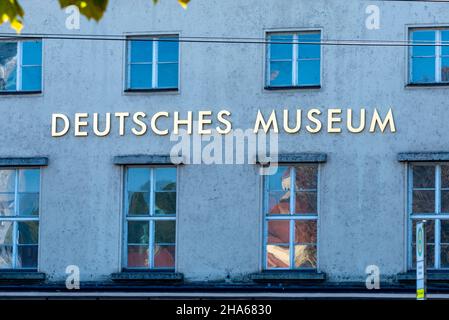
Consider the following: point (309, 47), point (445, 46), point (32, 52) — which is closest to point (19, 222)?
point (32, 52)

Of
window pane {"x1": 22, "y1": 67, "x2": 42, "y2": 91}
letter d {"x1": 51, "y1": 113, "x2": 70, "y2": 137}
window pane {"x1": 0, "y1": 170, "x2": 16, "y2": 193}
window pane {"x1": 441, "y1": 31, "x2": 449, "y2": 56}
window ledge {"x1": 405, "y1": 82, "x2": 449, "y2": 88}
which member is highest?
window pane {"x1": 441, "y1": 31, "x2": 449, "y2": 56}

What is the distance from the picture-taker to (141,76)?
76.8 ft

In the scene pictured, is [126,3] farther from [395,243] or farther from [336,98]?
[395,243]

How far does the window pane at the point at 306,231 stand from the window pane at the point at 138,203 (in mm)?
2538

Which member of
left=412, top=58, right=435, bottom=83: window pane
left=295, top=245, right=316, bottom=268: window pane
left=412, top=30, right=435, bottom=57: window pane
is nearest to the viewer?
left=412, top=30, right=435, bottom=57: window pane

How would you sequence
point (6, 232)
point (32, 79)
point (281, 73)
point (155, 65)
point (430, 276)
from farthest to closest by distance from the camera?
point (32, 79), point (6, 232), point (155, 65), point (281, 73), point (430, 276)

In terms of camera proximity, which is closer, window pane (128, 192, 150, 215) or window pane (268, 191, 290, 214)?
window pane (268, 191, 290, 214)

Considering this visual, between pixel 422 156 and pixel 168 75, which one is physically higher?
pixel 168 75

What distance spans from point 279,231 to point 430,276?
2.57 metres

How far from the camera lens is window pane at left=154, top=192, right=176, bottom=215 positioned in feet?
75.7

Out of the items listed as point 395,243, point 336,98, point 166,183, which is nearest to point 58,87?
point 166,183

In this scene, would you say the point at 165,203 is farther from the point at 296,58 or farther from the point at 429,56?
the point at 429,56

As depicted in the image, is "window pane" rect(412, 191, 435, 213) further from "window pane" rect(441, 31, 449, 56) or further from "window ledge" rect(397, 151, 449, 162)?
"window pane" rect(441, 31, 449, 56)

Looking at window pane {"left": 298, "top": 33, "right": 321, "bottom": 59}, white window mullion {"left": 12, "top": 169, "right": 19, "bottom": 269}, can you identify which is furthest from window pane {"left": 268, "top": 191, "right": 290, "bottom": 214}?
white window mullion {"left": 12, "top": 169, "right": 19, "bottom": 269}
